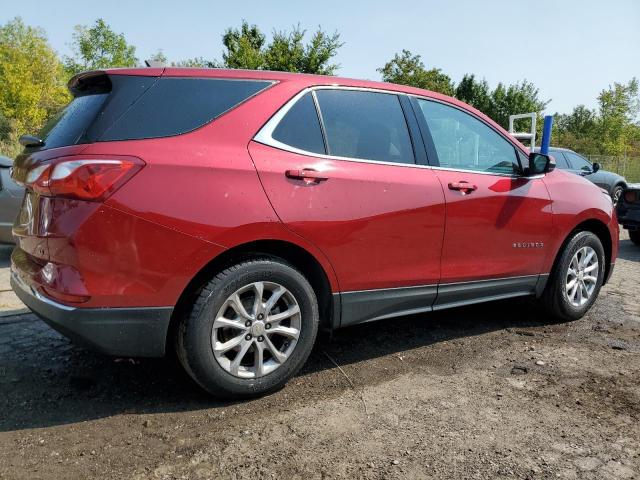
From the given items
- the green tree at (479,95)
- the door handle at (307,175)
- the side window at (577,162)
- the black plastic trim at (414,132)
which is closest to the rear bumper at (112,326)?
the door handle at (307,175)

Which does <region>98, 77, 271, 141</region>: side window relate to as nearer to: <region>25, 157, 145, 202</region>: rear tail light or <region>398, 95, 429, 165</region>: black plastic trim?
<region>25, 157, 145, 202</region>: rear tail light

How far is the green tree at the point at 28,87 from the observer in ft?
90.7

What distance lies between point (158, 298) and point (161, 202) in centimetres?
46

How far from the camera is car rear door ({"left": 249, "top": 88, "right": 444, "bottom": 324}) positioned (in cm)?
289

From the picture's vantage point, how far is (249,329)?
2.80 m

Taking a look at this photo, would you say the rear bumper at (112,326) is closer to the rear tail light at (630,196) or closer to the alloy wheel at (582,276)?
the alloy wheel at (582,276)

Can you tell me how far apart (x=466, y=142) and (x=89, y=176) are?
101 inches

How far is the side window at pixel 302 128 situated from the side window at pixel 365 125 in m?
0.06

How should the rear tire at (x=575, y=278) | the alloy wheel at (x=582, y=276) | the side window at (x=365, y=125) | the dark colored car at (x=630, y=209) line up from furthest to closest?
the dark colored car at (x=630, y=209), the alloy wheel at (x=582, y=276), the rear tire at (x=575, y=278), the side window at (x=365, y=125)

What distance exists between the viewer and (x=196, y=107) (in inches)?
109

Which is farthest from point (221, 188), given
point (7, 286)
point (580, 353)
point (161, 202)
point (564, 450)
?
point (7, 286)

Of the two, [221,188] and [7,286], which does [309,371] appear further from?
[7,286]

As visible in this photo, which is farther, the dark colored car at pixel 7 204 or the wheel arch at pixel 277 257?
the dark colored car at pixel 7 204

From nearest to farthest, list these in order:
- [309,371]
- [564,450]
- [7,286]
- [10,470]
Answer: [10,470]
[564,450]
[309,371]
[7,286]
